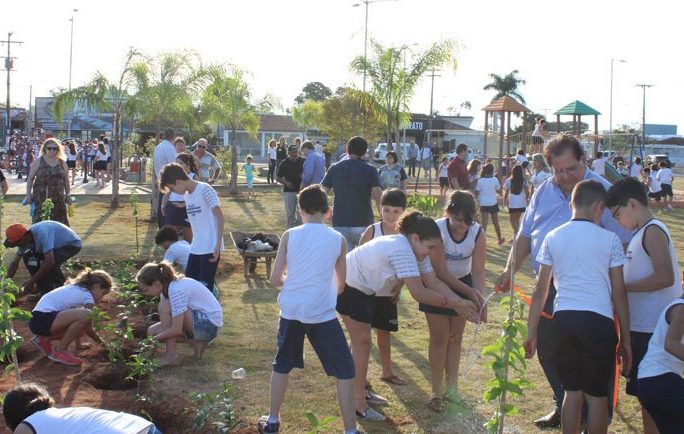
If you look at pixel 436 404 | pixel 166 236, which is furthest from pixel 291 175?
pixel 436 404

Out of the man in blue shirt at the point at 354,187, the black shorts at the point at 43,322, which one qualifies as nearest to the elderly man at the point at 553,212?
the man in blue shirt at the point at 354,187

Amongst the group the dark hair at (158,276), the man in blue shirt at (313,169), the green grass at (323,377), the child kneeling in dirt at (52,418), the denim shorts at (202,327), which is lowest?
the green grass at (323,377)

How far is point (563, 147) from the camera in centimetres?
538

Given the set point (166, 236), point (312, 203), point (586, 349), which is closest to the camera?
point (586, 349)

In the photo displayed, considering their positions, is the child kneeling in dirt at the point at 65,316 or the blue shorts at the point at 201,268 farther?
the blue shorts at the point at 201,268

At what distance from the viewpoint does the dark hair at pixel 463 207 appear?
5805 millimetres

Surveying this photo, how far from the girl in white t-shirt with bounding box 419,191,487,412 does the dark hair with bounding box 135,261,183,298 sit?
94.5 inches

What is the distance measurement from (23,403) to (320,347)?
1.86 meters

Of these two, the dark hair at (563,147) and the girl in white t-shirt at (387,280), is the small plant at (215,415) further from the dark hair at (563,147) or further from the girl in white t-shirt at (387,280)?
the dark hair at (563,147)

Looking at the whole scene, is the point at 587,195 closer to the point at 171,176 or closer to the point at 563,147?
the point at 563,147

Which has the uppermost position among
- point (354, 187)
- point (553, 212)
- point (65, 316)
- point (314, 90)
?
point (314, 90)

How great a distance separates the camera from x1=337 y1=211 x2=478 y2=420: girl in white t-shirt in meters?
5.36

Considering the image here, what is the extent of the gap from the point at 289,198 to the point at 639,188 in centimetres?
1043

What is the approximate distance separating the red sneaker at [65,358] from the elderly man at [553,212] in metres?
3.78
